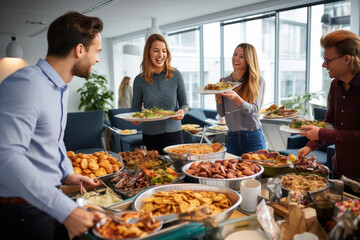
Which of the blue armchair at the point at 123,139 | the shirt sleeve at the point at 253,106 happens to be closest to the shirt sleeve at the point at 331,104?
the shirt sleeve at the point at 253,106

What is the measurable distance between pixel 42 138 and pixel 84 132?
386 cm

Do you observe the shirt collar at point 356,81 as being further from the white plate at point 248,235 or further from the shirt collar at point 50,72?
the shirt collar at point 50,72

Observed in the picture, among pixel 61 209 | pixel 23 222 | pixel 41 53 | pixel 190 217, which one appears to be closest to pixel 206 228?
pixel 190 217

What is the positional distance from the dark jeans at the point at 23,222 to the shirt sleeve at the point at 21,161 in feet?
0.87

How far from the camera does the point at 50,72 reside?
1282mm

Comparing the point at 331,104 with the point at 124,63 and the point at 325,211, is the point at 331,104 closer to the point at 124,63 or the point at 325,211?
the point at 325,211

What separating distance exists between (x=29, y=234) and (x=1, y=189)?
237 mm

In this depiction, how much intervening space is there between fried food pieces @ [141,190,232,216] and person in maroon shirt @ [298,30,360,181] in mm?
800

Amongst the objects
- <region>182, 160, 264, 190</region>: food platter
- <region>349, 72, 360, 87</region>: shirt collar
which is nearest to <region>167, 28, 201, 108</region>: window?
<region>349, 72, 360, 87</region>: shirt collar

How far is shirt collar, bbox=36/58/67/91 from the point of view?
1272 millimetres

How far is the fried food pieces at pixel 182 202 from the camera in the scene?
4.18ft

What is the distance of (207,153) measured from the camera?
1969mm

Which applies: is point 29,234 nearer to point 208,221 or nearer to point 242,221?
point 208,221

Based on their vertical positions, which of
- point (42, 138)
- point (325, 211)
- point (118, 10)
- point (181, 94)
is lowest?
point (325, 211)
